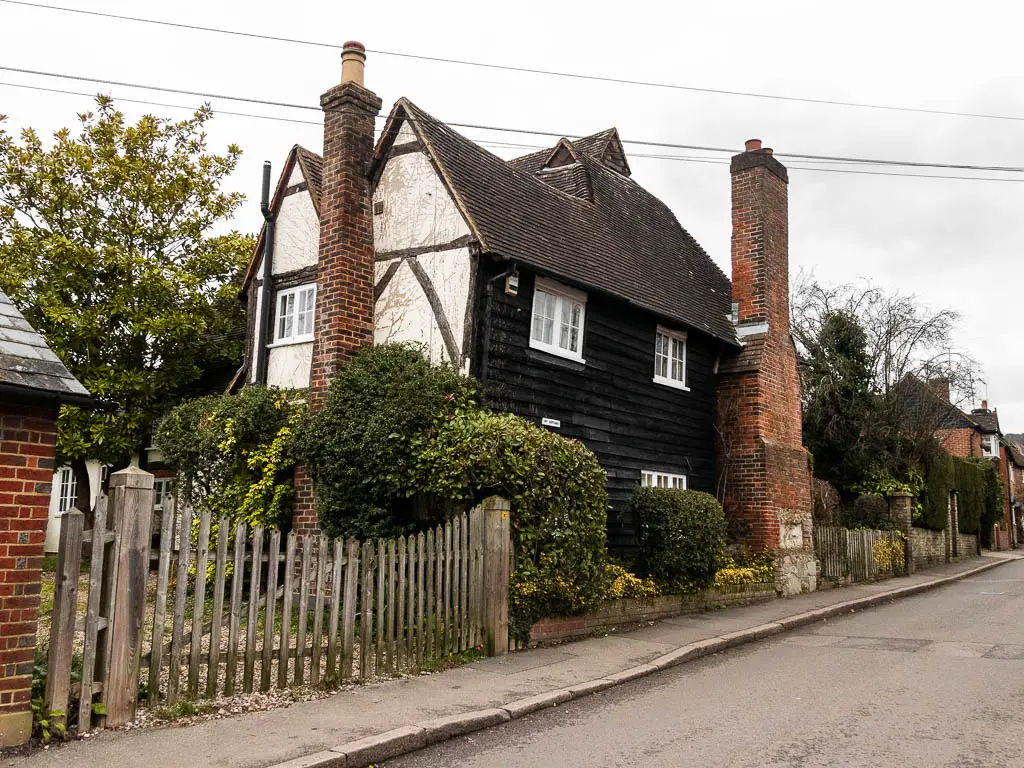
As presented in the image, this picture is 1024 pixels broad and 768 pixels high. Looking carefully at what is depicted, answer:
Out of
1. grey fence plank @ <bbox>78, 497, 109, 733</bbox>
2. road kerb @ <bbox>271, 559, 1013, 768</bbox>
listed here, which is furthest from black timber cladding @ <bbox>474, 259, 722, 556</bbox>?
grey fence plank @ <bbox>78, 497, 109, 733</bbox>

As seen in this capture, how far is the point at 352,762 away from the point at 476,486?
15.1 ft

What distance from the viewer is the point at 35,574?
5.74 metres

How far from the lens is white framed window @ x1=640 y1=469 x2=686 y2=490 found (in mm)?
14422

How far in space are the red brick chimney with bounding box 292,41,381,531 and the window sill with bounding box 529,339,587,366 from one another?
2.49 m

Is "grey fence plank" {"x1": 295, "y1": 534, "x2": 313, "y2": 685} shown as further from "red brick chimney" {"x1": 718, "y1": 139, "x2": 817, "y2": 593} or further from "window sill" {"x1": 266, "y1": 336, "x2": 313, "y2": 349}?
"red brick chimney" {"x1": 718, "y1": 139, "x2": 817, "y2": 593}

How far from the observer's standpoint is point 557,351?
1276cm

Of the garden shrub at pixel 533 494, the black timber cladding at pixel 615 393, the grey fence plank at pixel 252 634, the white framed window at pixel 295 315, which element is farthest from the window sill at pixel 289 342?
the grey fence plank at pixel 252 634

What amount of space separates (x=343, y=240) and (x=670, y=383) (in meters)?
6.46

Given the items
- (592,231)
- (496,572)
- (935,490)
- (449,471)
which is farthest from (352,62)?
(935,490)

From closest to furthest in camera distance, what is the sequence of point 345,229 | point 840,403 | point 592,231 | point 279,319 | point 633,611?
point 633,611, point 345,229, point 279,319, point 592,231, point 840,403

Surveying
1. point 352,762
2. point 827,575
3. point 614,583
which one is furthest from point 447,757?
point 827,575

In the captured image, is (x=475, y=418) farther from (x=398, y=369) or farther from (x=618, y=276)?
(x=618, y=276)

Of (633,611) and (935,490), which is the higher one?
(935,490)

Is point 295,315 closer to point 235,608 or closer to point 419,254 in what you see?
point 419,254
